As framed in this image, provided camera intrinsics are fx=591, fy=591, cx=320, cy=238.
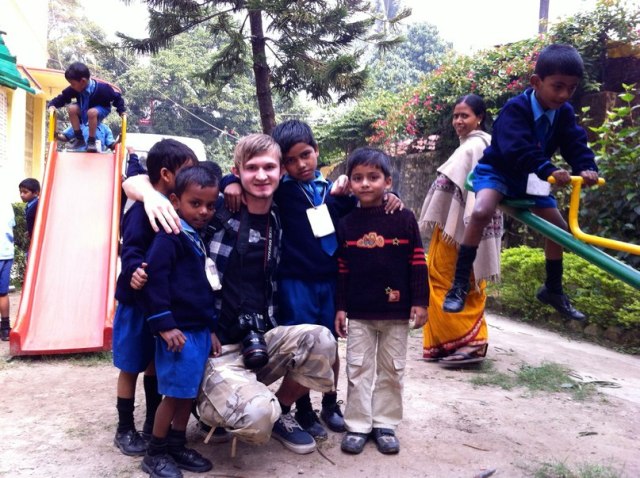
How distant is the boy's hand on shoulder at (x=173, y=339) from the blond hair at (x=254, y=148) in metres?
0.86

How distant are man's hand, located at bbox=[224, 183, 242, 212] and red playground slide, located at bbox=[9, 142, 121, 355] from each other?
7.53ft

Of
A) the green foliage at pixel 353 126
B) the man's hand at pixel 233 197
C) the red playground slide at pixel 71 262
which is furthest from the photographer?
the green foliage at pixel 353 126

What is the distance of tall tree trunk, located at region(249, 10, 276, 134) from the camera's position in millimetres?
7723

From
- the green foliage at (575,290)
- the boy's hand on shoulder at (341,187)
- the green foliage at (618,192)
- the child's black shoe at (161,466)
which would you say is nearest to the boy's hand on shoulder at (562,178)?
the boy's hand on shoulder at (341,187)

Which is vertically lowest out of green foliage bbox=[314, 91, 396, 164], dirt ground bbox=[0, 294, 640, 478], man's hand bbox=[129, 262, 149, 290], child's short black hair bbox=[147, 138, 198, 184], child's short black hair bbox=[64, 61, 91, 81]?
dirt ground bbox=[0, 294, 640, 478]

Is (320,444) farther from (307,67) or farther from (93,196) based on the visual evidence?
(307,67)

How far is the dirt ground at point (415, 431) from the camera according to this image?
2.63 meters

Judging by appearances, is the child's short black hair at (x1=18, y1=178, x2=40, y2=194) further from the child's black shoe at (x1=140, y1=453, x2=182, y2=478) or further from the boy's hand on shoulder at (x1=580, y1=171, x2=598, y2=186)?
the boy's hand on shoulder at (x1=580, y1=171, x2=598, y2=186)

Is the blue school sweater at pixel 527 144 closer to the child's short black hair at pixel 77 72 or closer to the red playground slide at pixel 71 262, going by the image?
the red playground slide at pixel 71 262

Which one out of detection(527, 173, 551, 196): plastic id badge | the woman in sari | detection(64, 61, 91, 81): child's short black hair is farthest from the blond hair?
detection(64, 61, 91, 81): child's short black hair

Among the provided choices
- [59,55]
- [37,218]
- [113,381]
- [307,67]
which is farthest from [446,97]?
[59,55]

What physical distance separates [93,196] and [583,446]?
4.97 m

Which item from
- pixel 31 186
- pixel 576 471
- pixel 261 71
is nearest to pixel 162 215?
pixel 576 471

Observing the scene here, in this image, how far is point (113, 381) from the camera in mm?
3945
